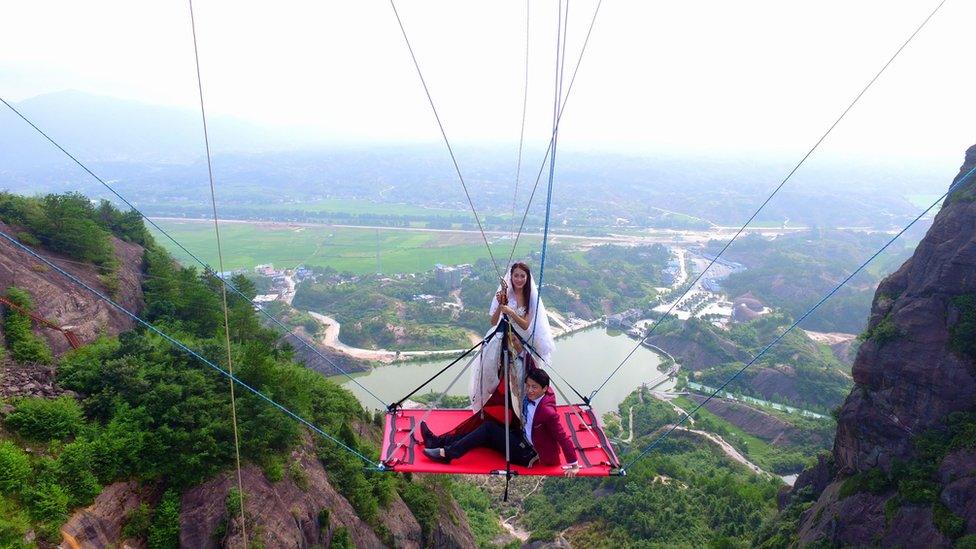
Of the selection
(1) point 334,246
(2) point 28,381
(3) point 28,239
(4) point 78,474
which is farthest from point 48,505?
(1) point 334,246

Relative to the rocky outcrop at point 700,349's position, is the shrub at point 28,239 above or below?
above

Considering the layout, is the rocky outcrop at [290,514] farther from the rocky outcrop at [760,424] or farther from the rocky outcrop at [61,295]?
the rocky outcrop at [760,424]

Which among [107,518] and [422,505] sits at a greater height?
[107,518]

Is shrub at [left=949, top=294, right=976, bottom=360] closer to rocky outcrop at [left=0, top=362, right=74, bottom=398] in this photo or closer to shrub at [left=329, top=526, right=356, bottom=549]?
shrub at [left=329, top=526, right=356, bottom=549]

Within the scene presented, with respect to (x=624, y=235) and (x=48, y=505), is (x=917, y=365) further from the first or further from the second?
(x=624, y=235)

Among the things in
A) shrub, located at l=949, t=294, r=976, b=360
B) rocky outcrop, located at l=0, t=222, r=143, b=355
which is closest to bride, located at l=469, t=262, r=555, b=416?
rocky outcrop, located at l=0, t=222, r=143, b=355

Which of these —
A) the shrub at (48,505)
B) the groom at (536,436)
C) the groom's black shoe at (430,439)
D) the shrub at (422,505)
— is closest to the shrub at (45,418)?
the shrub at (48,505)
